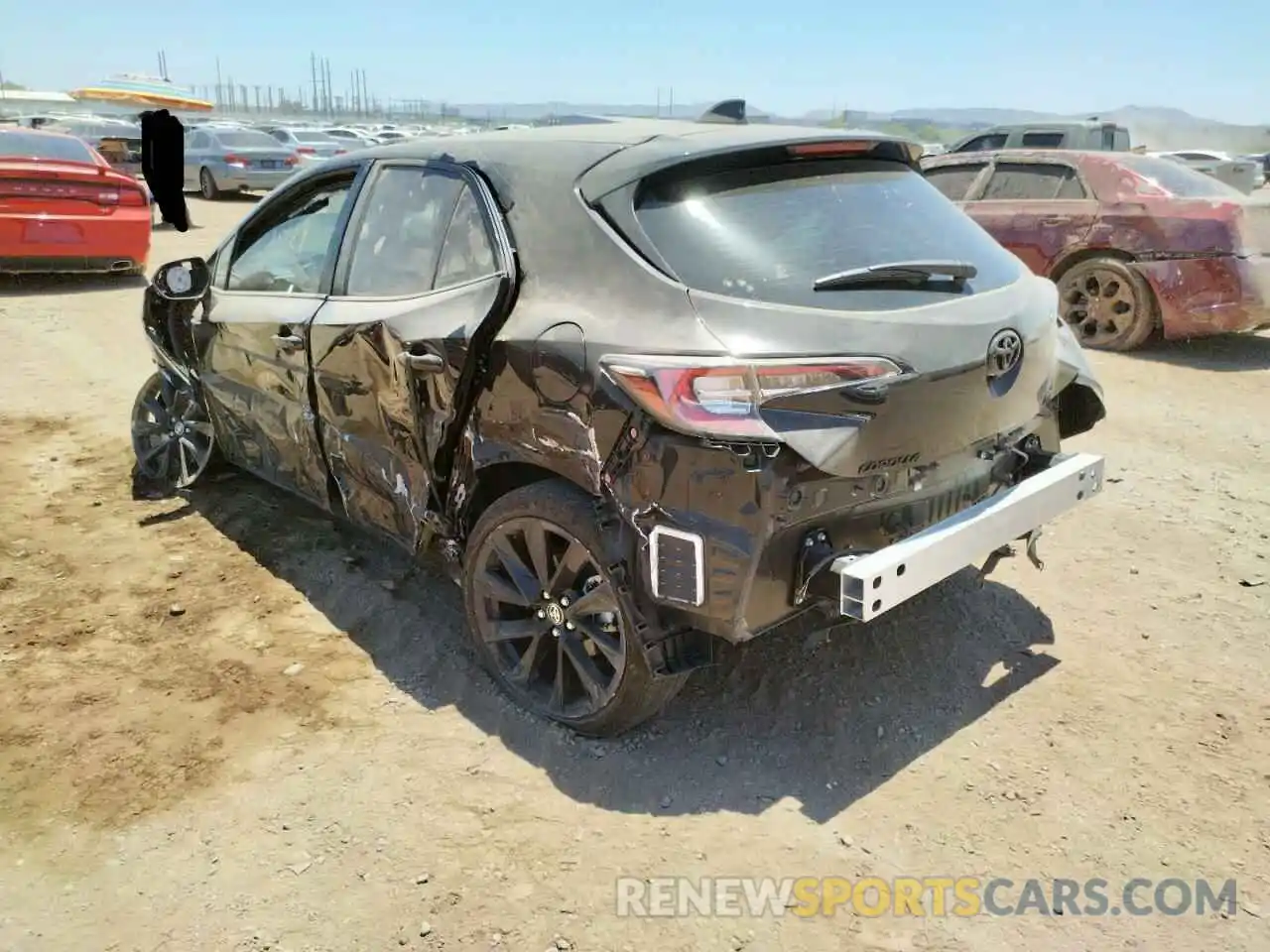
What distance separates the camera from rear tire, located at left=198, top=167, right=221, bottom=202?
782 inches

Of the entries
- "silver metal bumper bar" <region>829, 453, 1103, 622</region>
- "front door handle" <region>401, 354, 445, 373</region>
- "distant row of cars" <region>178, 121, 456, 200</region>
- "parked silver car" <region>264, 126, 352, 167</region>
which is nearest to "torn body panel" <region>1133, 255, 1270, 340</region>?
"silver metal bumper bar" <region>829, 453, 1103, 622</region>

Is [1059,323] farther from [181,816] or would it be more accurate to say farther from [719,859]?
[181,816]

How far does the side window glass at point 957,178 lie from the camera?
9.32m

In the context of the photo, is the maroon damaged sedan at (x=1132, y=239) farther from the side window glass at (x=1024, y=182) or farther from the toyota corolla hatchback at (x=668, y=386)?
the toyota corolla hatchback at (x=668, y=386)

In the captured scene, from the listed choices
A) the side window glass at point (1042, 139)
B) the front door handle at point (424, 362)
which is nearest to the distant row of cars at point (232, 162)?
the side window glass at point (1042, 139)

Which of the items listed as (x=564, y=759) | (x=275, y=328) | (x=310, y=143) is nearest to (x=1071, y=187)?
(x=275, y=328)

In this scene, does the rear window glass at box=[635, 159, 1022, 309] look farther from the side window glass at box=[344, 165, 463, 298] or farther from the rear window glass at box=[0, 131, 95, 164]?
the rear window glass at box=[0, 131, 95, 164]

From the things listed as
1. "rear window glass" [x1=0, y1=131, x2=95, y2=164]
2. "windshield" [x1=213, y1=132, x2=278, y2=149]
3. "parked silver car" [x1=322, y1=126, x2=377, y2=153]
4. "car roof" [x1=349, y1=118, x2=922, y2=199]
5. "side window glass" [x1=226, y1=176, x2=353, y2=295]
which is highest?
"parked silver car" [x1=322, y1=126, x2=377, y2=153]

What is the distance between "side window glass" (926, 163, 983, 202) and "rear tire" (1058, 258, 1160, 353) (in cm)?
149

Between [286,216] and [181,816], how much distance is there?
8.19 feet

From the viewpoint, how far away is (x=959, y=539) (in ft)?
9.00

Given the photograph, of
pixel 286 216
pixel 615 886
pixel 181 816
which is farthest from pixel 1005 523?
pixel 286 216

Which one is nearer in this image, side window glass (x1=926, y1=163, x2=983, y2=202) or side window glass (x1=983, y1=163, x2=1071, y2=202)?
side window glass (x1=983, y1=163, x2=1071, y2=202)

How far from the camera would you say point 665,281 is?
260 centimetres
